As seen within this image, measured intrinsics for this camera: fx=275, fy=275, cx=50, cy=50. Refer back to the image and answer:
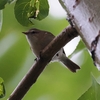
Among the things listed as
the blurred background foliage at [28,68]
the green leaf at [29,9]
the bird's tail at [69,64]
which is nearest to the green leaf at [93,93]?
the green leaf at [29,9]

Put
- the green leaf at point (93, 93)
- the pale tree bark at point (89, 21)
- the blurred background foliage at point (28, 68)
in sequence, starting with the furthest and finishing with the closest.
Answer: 1. the blurred background foliage at point (28, 68)
2. the green leaf at point (93, 93)
3. the pale tree bark at point (89, 21)

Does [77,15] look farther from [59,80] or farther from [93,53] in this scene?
→ [59,80]

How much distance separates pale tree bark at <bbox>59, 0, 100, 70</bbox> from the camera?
0.91 ft

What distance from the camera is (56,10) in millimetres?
1202

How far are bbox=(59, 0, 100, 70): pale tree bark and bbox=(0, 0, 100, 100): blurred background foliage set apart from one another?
0.82 m

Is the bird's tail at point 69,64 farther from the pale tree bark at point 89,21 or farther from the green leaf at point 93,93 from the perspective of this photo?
the pale tree bark at point 89,21

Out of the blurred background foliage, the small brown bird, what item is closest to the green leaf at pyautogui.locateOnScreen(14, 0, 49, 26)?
the small brown bird

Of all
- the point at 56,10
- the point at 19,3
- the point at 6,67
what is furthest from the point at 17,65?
the point at 19,3

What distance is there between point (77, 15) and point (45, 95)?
2.96 ft

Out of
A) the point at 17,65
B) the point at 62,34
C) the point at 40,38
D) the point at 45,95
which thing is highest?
the point at 62,34

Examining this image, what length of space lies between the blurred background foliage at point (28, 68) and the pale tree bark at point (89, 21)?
32.4 inches

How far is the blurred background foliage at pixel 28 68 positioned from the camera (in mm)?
1167

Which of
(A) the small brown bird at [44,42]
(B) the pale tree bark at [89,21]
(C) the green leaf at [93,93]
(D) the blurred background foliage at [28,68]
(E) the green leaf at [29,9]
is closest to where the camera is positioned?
(B) the pale tree bark at [89,21]

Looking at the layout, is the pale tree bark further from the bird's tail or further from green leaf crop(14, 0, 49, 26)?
the bird's tail
